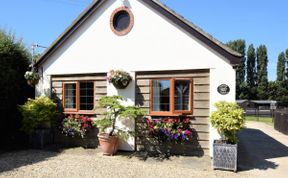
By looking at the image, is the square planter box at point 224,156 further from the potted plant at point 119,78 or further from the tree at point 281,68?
the tree at point 281,68

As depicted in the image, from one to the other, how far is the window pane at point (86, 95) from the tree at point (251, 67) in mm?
52636

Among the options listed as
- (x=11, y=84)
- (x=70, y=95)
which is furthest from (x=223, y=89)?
(x=11, y=84)

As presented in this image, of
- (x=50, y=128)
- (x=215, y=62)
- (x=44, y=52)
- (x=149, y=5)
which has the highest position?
(x=149, y=5)

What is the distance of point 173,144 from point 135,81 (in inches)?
93.5

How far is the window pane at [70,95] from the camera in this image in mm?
9727

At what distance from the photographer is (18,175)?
244 inches

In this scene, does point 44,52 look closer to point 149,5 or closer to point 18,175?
point 149,5

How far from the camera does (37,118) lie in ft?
29.8

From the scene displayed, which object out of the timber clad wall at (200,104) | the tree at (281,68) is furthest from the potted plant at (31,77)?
the tree at (281,68)

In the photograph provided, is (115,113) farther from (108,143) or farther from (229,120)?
(229,120)

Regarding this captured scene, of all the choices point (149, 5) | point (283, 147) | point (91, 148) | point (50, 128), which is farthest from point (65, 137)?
point (283, 147)

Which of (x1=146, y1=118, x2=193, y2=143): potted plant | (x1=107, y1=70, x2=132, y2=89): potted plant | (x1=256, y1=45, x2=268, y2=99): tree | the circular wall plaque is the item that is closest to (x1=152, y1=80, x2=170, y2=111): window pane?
(x1=146, y1=118, x2=193, y2=143): potted plant

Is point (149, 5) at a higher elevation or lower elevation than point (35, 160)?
higher

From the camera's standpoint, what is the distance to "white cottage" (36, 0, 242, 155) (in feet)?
26.0
